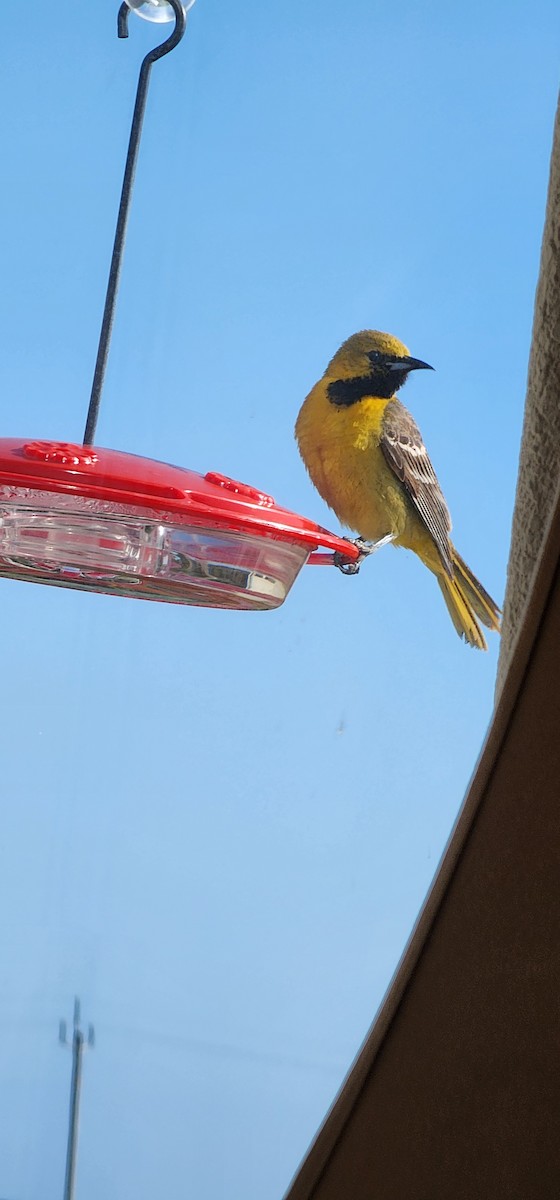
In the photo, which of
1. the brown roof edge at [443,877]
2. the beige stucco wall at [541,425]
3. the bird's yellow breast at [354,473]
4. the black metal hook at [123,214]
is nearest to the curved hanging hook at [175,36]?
the black metal hook at [123,214]

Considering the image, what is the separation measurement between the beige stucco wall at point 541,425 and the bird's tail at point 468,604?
0.55 meters

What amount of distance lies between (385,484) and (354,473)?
0.03 m

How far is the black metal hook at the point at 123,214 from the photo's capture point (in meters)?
0.56

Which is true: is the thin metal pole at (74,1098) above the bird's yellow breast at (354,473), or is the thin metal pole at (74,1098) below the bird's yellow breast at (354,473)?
below

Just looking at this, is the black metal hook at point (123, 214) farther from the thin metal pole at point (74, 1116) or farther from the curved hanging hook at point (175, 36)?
the thin metal pole at point (74, 1116)

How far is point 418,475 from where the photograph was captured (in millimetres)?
1060

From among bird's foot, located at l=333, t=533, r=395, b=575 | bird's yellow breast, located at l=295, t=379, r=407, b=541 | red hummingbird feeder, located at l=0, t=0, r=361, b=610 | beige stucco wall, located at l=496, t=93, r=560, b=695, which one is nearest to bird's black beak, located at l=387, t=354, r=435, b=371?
bird's yellow breast, located at l=295, t=379, r=407, b=541

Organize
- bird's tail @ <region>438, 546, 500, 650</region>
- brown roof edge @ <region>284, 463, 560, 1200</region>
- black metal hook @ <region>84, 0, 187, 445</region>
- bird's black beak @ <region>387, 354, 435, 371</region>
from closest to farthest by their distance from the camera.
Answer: brown roof edge @ <region>284, 463, 560, 1200</region>, black metal hook @ <region>84, 0, 187, 445</region>, bird's tail @ <region>438, 546, 500, 650</region>, bird's black beak @ <region>387, 354, 435, 371</region>

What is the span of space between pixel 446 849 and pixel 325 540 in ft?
0.48

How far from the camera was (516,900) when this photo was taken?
44 cm

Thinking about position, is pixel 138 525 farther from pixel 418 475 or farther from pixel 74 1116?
pixel 74 1116

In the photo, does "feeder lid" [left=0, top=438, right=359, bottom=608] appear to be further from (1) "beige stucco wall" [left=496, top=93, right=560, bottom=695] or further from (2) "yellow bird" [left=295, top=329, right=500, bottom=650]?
(2) "yellow bird" [left=295, top=329, right=500, bottom=650]

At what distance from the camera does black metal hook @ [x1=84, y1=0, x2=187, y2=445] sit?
562 mm

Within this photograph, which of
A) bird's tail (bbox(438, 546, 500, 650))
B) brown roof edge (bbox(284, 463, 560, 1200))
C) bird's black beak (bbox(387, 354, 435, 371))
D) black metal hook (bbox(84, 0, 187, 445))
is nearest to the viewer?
brown roof edge (bbox(284, 463, 560, 1200))
